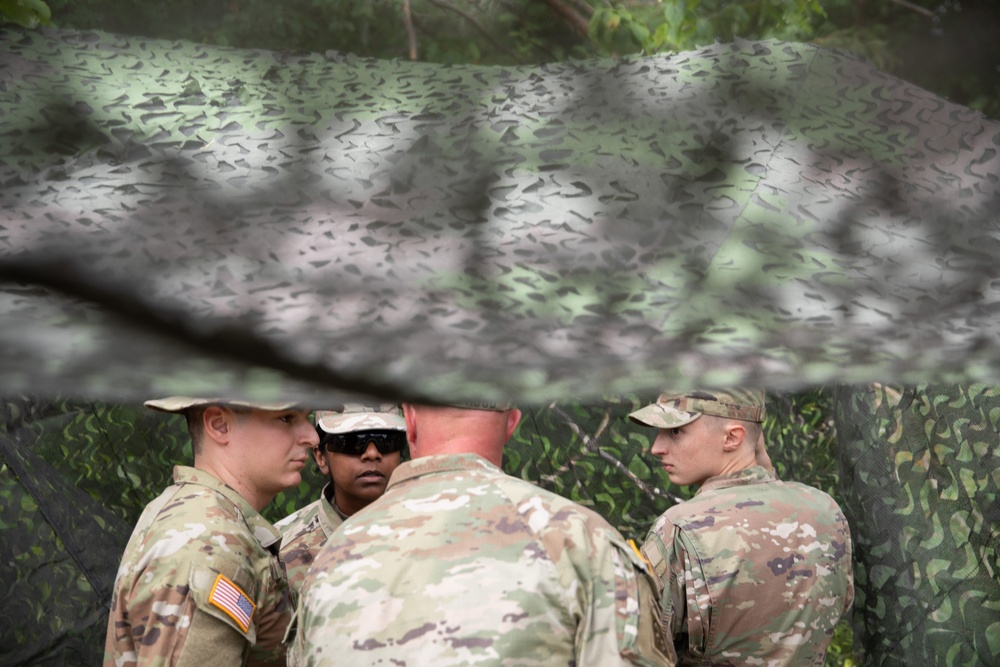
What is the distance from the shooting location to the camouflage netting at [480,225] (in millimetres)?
465

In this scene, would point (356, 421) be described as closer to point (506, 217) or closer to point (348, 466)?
point (348, 466)

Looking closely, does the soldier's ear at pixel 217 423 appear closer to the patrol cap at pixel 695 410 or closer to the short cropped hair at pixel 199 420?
the short cropped hair at pixel 199 420

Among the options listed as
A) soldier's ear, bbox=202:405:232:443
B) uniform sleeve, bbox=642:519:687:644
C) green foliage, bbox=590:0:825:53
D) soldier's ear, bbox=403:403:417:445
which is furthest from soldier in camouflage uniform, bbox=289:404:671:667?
green foliage, bbox=590:0:825:53

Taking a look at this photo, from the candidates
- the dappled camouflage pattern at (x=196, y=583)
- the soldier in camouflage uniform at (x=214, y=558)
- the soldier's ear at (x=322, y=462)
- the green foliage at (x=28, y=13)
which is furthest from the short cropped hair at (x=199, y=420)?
the green foliage at (x=28, y=13)

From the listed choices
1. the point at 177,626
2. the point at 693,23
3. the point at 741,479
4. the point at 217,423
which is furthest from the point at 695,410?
the point at 693,23

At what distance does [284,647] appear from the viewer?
238 cm

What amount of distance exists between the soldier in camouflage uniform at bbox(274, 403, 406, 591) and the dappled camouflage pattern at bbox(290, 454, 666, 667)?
1236 mm

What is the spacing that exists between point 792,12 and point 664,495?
135 inches

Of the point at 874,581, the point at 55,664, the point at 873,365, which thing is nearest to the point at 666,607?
the point at 874,581

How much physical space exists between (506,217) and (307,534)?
2.84 m

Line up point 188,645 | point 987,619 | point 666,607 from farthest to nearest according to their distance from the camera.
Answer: point 987,619
point 666,607
point 188,645

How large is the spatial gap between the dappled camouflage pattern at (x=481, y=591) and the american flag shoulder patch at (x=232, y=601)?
0.69 ft

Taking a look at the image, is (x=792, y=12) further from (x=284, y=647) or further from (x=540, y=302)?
(x=284, y=647)

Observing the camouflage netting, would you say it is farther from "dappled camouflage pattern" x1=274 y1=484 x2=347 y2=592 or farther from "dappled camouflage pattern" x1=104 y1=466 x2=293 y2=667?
"dappled camouflage pattern" x1=274 y1=484 x2=347 y2=592
